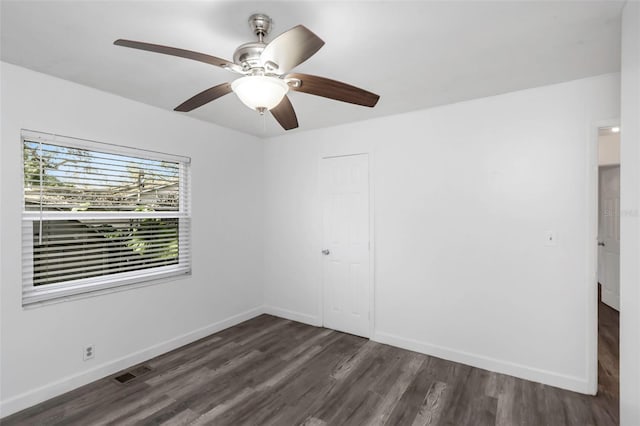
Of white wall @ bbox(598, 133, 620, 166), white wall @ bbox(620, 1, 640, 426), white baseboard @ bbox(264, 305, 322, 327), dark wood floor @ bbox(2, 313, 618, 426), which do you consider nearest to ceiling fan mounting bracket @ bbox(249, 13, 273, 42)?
white wall @ bbox(620, 1, 640, 426)

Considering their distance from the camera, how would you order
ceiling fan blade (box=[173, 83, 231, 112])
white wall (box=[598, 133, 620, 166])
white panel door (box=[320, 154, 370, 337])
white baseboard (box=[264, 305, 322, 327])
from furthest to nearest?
white wall (box=[598, 133, 620, 166]) → white baseboard (box=[264, 305, 322, 327]) → white panel door (box=[320, 154, 370, 337]) → ceiling fan blade (box=[173, 83, 231, 112])

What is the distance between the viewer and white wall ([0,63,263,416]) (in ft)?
7.54

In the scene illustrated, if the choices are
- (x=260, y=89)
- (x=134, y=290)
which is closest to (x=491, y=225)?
(x=260, y=89)

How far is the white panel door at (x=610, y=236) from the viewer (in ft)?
14.3

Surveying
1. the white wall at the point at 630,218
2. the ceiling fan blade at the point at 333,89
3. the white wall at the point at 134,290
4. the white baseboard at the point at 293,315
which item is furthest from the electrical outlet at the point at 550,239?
the white wall at the point at 134,290

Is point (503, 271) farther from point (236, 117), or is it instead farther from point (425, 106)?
point (236, 117)

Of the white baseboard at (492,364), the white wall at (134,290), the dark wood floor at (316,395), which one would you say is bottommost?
the dark wood floor at (316,395)

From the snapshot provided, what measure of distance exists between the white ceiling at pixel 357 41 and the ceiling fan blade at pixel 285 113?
15.6 inches

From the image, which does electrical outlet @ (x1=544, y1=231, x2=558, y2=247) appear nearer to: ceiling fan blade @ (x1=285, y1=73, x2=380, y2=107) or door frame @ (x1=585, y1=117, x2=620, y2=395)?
door frame @ (x1=585, y1=117, x2=620, y2=395)

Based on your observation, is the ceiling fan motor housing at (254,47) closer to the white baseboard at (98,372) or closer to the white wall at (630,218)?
the white wall at (630,218)

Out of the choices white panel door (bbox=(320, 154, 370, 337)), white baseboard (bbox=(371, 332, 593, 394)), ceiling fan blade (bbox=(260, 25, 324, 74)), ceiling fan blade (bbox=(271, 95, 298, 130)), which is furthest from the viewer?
white panel door (bbox=(320, 154, 370, 337))

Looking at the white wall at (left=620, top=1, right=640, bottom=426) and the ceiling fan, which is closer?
the ceiling fan

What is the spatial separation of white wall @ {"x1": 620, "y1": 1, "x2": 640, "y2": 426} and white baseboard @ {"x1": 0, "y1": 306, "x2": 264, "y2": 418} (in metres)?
3.52

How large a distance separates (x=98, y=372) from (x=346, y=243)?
266 cm
